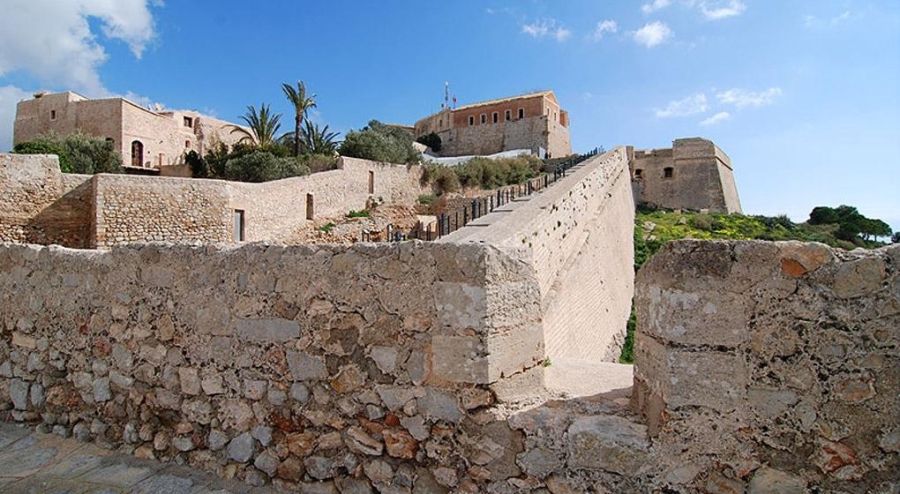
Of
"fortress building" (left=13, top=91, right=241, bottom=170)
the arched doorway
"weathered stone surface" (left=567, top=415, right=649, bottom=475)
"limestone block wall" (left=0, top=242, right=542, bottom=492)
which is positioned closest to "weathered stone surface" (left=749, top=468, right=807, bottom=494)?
"weathered stone surface" (left=567, top=415, right=649, bottom=475)

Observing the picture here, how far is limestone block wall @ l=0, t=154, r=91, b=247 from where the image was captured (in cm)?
1333

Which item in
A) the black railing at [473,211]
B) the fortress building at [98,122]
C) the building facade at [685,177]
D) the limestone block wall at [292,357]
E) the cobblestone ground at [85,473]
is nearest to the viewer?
the limestone block wall at [292,357]

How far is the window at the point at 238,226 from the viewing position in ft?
52.2

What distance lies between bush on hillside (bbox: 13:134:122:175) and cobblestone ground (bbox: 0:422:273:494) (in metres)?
22.6

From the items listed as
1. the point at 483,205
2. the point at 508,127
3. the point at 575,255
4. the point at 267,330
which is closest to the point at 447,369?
the point at 267,330

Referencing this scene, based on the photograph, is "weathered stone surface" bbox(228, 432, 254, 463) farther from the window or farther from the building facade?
the building facade

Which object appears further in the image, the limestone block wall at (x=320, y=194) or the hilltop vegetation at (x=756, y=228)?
the hilltop vegetation at (x=756, y=228)

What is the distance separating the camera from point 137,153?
94.0 feet

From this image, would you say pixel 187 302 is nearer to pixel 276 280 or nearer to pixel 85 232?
pixel 276 280

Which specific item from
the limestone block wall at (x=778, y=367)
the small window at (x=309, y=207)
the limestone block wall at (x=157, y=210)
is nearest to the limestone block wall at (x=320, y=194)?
the small window at (x=309, y=207)

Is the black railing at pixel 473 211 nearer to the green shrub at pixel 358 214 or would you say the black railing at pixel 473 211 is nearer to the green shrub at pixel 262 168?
the green shrub at pixel 358 214

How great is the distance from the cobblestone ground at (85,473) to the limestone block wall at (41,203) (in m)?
13.6

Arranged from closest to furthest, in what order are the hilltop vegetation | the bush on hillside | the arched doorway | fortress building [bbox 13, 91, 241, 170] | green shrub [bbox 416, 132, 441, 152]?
the bush on hillside
the hilltop vegetation
fortress building [bbox 13, 91, 241, 170]
the arched doorway
green shrub [bbox 416, 132, 441, 152]

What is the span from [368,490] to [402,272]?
1.10 metres
